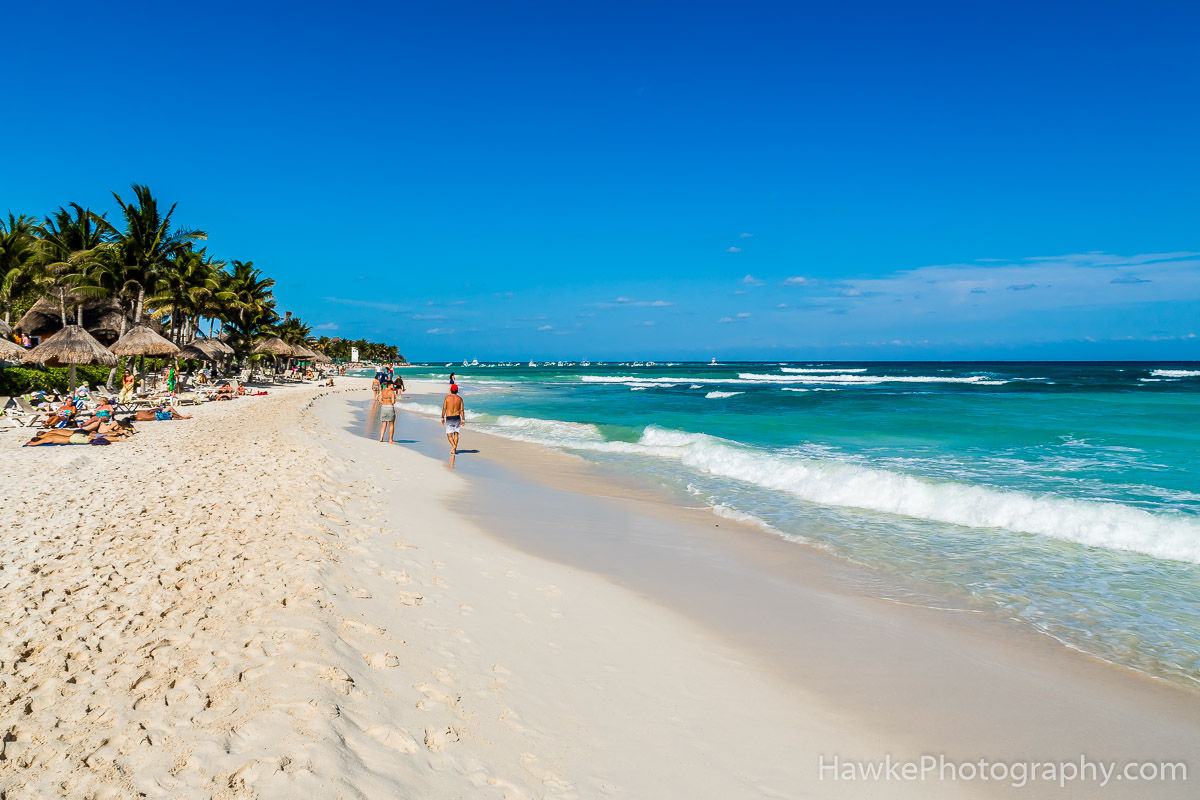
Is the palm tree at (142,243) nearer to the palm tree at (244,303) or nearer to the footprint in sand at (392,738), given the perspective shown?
the palm tree at (244,303)

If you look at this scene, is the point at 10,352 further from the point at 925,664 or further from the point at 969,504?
the point at 969,504

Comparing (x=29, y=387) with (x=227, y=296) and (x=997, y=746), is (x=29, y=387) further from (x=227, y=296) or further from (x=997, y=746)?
(x=997, y=746)

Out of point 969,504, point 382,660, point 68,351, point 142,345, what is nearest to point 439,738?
point 382,660

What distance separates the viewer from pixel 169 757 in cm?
279

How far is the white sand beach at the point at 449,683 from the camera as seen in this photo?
2918 mm

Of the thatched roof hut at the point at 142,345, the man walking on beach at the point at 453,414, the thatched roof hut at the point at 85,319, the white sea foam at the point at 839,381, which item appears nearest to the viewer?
the man walking on beach at the point at 453,414

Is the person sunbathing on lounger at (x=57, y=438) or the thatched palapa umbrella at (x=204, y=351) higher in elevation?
the thatched palapa umbrella at (x=204, y=351)

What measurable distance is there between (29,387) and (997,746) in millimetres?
29774

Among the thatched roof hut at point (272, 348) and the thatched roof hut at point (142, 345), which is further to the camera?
the thatched roof hut at point (272, 348)

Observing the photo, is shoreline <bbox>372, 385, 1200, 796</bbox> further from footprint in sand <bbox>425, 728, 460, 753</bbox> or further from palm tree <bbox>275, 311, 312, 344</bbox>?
palm tree <bbox>275, 311, 312, 344</bbox>

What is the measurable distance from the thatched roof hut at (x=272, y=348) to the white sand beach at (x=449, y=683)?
40.8 meters

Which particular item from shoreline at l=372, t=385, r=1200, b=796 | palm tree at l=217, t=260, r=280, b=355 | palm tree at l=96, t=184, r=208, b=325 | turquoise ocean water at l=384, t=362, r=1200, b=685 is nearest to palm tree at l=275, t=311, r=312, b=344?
palm tree at l=217, t=260, r=280, b=355

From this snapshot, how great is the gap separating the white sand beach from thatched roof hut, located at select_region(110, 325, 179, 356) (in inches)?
878

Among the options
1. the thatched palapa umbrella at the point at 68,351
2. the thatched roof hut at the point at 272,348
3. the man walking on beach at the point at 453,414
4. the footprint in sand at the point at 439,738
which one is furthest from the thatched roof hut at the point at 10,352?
the footprint in sand at the point at 439,738
